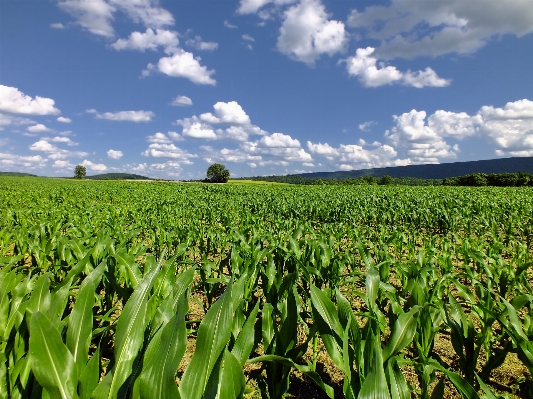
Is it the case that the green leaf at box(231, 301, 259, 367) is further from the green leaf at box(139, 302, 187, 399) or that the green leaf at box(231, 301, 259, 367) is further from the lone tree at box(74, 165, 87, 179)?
the lone tree at box(74, 165, 87, 179)

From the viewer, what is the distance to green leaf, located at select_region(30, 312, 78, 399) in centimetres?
131

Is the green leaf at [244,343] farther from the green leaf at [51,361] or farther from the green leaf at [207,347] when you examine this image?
the green leaf at [51,361]

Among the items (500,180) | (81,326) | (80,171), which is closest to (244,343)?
(81,326)

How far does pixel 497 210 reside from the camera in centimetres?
1129

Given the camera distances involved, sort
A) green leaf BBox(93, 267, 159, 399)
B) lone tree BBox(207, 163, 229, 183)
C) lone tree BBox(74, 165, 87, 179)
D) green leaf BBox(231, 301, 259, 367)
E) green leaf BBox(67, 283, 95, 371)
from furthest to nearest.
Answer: lone tree BBox(74, 165, 87, 179) < lone tree BBox(207, 163, 229, 183) < green leaf BBox(231, 301, 259, 367) < green leaf BBox(67, 283, 95, 371) < green leaf BBox(93, 267, 159, 399)

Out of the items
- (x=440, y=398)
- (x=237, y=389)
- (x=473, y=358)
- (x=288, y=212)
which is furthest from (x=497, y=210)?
(x=237, y=389)

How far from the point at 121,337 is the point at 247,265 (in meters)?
2.06

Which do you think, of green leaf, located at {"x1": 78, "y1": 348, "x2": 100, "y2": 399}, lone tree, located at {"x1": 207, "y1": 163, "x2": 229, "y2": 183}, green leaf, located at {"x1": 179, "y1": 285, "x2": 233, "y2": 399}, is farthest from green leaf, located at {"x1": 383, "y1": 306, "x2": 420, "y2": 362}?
lone tree, located at {"x1": 207, "y1": 163, "x2": 229, "y2": 183}

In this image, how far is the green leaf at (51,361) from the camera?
131 centimetres

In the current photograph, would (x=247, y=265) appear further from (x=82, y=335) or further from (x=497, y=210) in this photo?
(x=497, y=210)

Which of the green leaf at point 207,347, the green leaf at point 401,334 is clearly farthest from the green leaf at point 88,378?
the green leaf at point 401,334

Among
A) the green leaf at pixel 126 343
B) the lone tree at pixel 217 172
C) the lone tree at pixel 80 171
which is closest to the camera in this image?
the green leaf at pixel 126 343

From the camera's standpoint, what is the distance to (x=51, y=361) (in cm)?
133

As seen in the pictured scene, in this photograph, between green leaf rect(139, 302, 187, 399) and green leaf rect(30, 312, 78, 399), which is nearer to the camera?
green leaf rect(139, 302, 187, 399)
